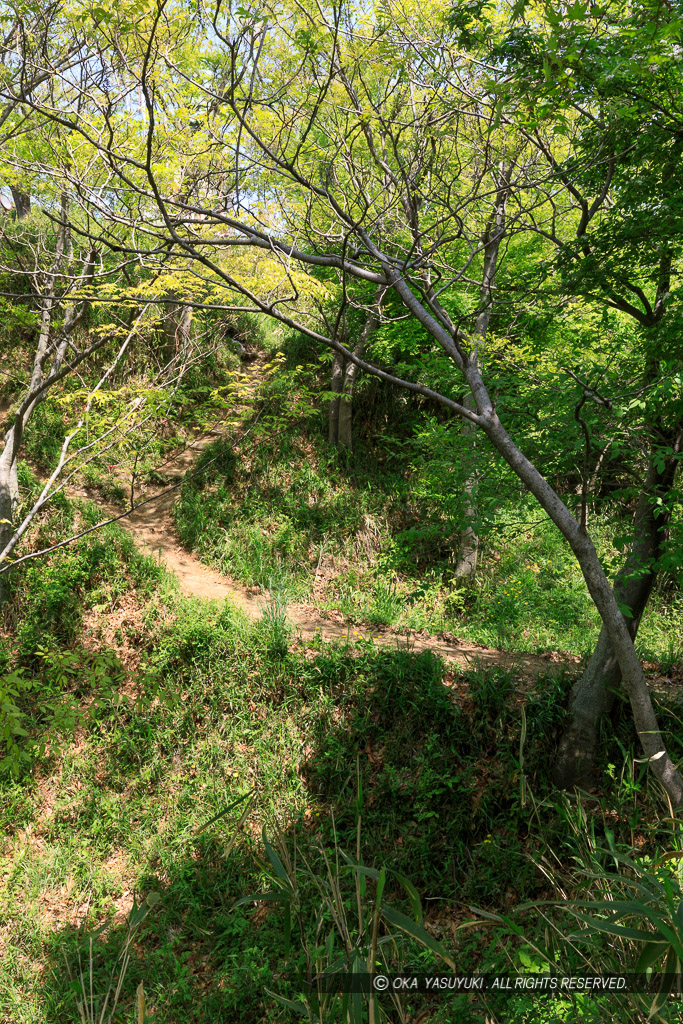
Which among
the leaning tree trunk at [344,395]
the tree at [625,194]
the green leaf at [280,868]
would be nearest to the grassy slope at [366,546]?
the leaning tree trunk at [344,395]

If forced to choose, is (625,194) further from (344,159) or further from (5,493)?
(5,493)

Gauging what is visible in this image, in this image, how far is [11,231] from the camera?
11297 mm

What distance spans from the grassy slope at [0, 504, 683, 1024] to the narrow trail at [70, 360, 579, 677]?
0.49 meters

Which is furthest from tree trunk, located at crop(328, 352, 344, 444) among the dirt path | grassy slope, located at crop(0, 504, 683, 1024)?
grassy slope, located at crop(0, 504, 683, 1024)

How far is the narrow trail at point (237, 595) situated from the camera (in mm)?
6262

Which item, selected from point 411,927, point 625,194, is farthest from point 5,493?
point 411,927

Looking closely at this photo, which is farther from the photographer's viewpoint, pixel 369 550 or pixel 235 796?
pixel 369 550

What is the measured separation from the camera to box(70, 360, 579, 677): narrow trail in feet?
20.5

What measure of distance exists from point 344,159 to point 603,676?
4665 millimetres

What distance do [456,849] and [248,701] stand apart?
2.58 meters

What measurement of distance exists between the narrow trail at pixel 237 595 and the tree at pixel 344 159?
176 cm

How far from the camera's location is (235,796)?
5879 millimetres

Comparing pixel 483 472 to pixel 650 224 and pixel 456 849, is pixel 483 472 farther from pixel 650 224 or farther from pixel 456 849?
pixel 456 849

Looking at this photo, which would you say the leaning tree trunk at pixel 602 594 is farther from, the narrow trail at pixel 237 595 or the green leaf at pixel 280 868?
the green leaf at pixel 280 868
